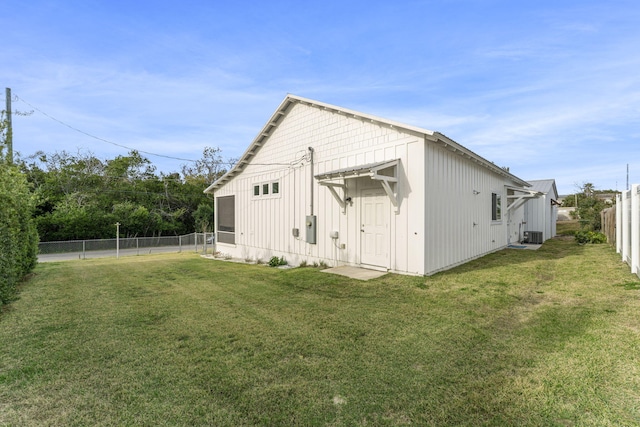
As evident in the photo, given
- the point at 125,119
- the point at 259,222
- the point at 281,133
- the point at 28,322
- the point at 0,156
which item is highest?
the point at 125,119

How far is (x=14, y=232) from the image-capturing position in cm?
701

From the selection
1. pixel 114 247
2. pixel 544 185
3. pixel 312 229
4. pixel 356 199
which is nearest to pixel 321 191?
pixel 312 229

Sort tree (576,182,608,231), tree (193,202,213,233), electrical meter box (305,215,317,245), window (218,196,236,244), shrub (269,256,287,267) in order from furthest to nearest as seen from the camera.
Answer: tree (193,202,213,233) < tree (576,182,608,231) < window (218,196,236,244) < shrub (269,256,287,267) < electrical meter box (305,215,317,245)

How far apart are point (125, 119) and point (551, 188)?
79.5ft

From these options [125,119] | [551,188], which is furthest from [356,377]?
[551,188]

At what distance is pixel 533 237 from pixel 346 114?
12.4 metres

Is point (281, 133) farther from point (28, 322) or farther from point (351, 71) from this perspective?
point (28, 322)

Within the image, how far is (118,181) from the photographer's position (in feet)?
97.8

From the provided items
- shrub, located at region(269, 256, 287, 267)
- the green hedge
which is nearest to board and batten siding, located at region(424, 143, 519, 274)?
shrub, located at region(269, 256, 287, 267)

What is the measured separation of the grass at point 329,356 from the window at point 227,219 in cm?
813

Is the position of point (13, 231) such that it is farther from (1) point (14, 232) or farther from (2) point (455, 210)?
(2) point (455, 210)

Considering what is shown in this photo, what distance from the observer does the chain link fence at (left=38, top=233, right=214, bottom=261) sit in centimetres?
1995

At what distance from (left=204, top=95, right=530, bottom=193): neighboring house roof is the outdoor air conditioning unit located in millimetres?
2692

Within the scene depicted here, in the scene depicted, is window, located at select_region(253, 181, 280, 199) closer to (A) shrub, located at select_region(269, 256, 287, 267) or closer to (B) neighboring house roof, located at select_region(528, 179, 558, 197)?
(A) shrub, located at select_region(269, 256, 287, 267)
